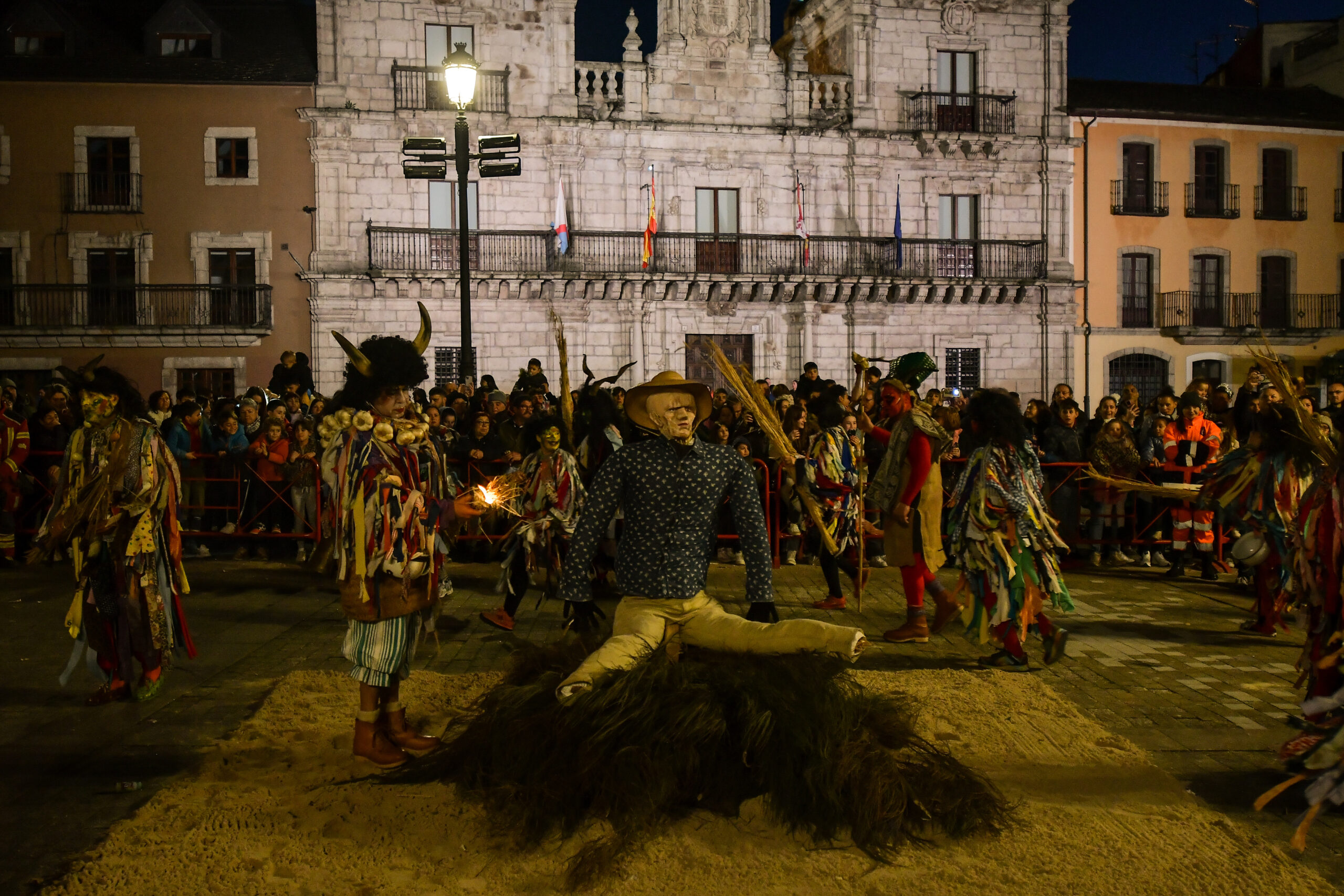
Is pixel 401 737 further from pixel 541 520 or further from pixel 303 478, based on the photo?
pixel 303 478

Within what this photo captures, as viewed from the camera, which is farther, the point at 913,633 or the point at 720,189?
the point at 720,189

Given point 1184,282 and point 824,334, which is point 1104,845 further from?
point 1184,282

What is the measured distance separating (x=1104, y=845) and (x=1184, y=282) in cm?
2757

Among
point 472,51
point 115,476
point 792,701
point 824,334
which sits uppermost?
point 472,51

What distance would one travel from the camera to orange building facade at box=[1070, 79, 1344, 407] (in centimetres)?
2777

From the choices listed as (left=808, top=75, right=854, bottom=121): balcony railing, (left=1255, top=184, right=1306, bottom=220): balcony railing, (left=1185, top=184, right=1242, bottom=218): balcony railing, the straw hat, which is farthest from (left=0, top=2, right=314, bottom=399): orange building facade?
(left=1255, top=184, right=1306, bottom=220): balcony railing

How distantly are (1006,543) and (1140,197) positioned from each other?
24.5m

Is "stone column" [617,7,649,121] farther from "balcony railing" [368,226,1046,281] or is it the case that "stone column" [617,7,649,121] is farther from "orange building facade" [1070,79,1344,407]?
"orange building facade" [1070,79,1344,407]

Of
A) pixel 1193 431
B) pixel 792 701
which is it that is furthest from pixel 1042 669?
pixel 1193 431

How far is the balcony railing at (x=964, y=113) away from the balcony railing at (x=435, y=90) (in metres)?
9.81

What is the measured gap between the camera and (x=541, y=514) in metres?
8.08

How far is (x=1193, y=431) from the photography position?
11.3 meters

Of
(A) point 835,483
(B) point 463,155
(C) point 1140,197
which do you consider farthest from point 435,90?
(A) point 835,483

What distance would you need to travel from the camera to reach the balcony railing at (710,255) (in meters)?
24.3
